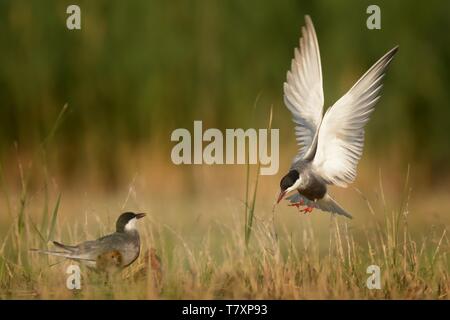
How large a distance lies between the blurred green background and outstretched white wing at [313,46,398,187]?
10.5 ft

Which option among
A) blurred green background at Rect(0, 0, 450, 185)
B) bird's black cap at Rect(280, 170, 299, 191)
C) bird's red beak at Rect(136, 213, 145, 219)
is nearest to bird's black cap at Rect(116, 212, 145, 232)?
bird's red beak at Rect(136, 213, 145, 219)

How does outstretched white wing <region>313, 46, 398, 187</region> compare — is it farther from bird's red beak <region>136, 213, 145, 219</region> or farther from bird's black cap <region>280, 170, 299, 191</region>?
bird's red beak <region>136, 213, 145, 219</region>

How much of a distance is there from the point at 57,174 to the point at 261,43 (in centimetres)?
209

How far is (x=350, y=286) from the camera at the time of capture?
4.34 m

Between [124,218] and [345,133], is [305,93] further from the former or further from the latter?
[124,218]

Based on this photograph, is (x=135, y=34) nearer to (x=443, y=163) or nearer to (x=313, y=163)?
(x=443, y=163)

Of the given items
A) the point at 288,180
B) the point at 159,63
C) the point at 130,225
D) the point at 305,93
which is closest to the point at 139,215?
the point at 130,225

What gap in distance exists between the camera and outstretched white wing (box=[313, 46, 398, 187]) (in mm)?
4387

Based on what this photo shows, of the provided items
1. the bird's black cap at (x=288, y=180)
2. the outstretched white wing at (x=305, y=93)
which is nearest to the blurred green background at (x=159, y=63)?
the outstretched white wing at (x=305, y=93)

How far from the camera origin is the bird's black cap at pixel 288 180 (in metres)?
4.35

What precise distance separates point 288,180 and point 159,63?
3.77 meters

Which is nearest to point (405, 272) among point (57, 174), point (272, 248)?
point (272, 248)

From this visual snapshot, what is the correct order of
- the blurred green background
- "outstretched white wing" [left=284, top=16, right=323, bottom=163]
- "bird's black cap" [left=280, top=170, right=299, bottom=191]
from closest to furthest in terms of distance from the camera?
"bird's black cap" [left=280, top=170, right=299, bottom=191]
"outstretched white wing" [left=284, top=16, right=323, bottom=163]
the blurred green background

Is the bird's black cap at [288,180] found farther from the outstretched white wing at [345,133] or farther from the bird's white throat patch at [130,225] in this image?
the bird's white throat patch at [130,225]
